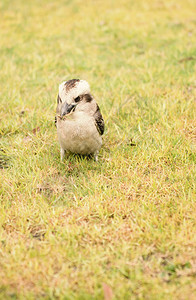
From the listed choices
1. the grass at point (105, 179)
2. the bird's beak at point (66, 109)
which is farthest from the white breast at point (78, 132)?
the grass at point (105, 179)

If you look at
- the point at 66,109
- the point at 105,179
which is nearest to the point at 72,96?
the point at 66,109

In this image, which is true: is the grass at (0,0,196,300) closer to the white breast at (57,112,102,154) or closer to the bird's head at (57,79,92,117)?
the white breast at (57,112,102,154)

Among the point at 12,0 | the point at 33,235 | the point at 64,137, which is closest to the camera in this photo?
the point at 33,235

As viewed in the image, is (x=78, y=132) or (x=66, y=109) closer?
(x=66, y=109)

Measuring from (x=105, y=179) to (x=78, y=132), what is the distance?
63 cm

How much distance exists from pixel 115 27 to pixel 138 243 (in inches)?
283

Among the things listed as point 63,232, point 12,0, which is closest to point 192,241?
point 63,232

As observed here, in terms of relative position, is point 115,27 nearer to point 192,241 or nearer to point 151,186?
point 151,186

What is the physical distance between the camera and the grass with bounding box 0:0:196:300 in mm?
3066

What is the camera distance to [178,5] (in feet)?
35.9

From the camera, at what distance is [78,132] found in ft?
14.3

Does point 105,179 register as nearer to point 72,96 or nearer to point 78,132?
point 78,132

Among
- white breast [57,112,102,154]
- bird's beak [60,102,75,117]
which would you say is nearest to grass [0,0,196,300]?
white breast [57,112,102,154]

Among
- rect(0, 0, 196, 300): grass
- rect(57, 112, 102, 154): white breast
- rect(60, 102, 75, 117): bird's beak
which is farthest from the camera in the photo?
rect(57, 112, 102, 154): white breast
